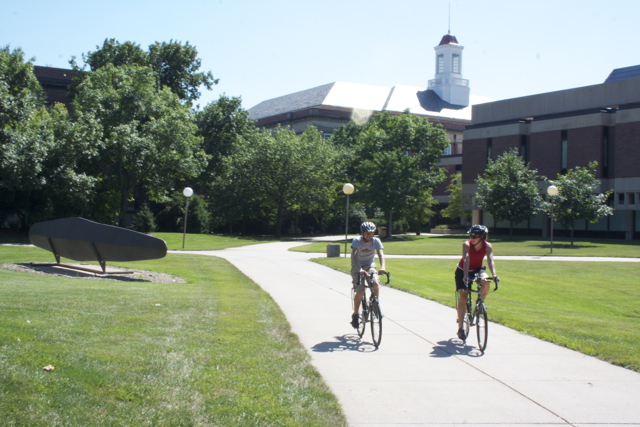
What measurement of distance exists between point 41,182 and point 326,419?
3310 cm

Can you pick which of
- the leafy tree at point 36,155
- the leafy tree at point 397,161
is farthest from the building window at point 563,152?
the leafy tree at point 36,155

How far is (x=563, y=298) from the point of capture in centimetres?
1652

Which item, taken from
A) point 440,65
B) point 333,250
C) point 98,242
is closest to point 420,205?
point 333,250

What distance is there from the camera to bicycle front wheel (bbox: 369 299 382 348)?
289 inches

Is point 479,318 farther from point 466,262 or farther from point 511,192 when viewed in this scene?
point 511,192

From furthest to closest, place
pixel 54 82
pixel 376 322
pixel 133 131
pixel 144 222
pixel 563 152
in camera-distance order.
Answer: pixel 54 82 < pixel 563 152 < pixel 144 222 < pixel 133 131 < pixel 376 322

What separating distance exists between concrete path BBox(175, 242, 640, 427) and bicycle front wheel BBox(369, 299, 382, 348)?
6.1 inches

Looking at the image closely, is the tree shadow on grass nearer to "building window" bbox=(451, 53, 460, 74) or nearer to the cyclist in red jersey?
the cyclist in red jersey

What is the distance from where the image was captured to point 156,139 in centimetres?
3959

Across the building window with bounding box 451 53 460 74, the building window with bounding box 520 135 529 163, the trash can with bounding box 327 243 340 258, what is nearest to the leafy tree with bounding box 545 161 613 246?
the building window with bounding box 520 135 529 163

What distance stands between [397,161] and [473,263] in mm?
42471

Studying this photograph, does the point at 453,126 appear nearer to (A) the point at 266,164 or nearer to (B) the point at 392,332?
(A) the point at 266,164

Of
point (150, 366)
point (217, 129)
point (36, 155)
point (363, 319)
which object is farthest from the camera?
point (217, 129)

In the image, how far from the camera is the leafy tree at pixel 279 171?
156 feet
